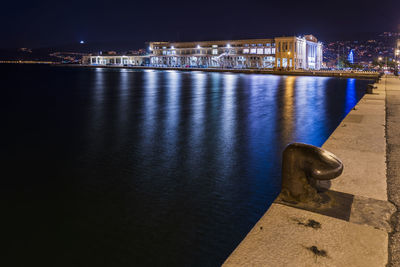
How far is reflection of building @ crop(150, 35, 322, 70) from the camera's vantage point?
12812 centimetres

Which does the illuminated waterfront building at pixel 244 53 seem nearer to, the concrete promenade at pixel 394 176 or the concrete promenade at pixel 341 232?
the concrete promenade at pixel 394 176

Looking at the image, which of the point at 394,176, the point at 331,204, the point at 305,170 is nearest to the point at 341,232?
the point at 331,204

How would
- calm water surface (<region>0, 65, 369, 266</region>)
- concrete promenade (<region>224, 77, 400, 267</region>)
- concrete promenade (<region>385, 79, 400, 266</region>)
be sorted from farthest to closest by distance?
calm water surface (<region>0, 65, 369, 266</region>) < concrete promenade (<region>385, 79, 400, 266</region>) < concrete promenade (<region>224, 77, 400, 267</region>)

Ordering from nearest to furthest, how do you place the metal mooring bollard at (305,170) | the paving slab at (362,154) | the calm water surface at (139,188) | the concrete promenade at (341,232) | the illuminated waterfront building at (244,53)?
the concrete promenade at (341,232) < the metal mooring bollard at (305,170) < the paving slab at (362,154) < the calm water surface at (139,188) < the illuminated waterfront building at (244,53)

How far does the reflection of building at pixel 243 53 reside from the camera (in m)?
128

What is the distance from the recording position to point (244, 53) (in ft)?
483

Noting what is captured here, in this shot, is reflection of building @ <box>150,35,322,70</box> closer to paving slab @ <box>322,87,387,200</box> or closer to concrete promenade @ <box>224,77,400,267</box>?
paving slab @ <box>322,87,387,200</box>

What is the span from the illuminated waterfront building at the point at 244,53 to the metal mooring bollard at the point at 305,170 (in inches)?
4508

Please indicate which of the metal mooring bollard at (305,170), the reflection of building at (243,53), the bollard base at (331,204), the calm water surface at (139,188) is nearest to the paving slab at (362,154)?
the bollard base at (331,204)

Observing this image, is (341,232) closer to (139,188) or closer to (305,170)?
(305,170)

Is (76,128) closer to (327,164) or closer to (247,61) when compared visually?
(327,164)

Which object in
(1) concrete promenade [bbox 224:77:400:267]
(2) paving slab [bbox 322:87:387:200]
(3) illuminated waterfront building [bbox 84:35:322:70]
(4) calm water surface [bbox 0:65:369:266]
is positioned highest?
(3) illuminated waterfront building [bbox 84:35:322:70]

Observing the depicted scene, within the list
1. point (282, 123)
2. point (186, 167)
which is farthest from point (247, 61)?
point (186, 167)


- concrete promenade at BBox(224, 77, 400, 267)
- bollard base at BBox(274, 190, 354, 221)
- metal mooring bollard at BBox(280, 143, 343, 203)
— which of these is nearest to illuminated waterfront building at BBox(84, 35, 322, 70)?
concrete promenade at BBox(224, 77, 400, 267)
